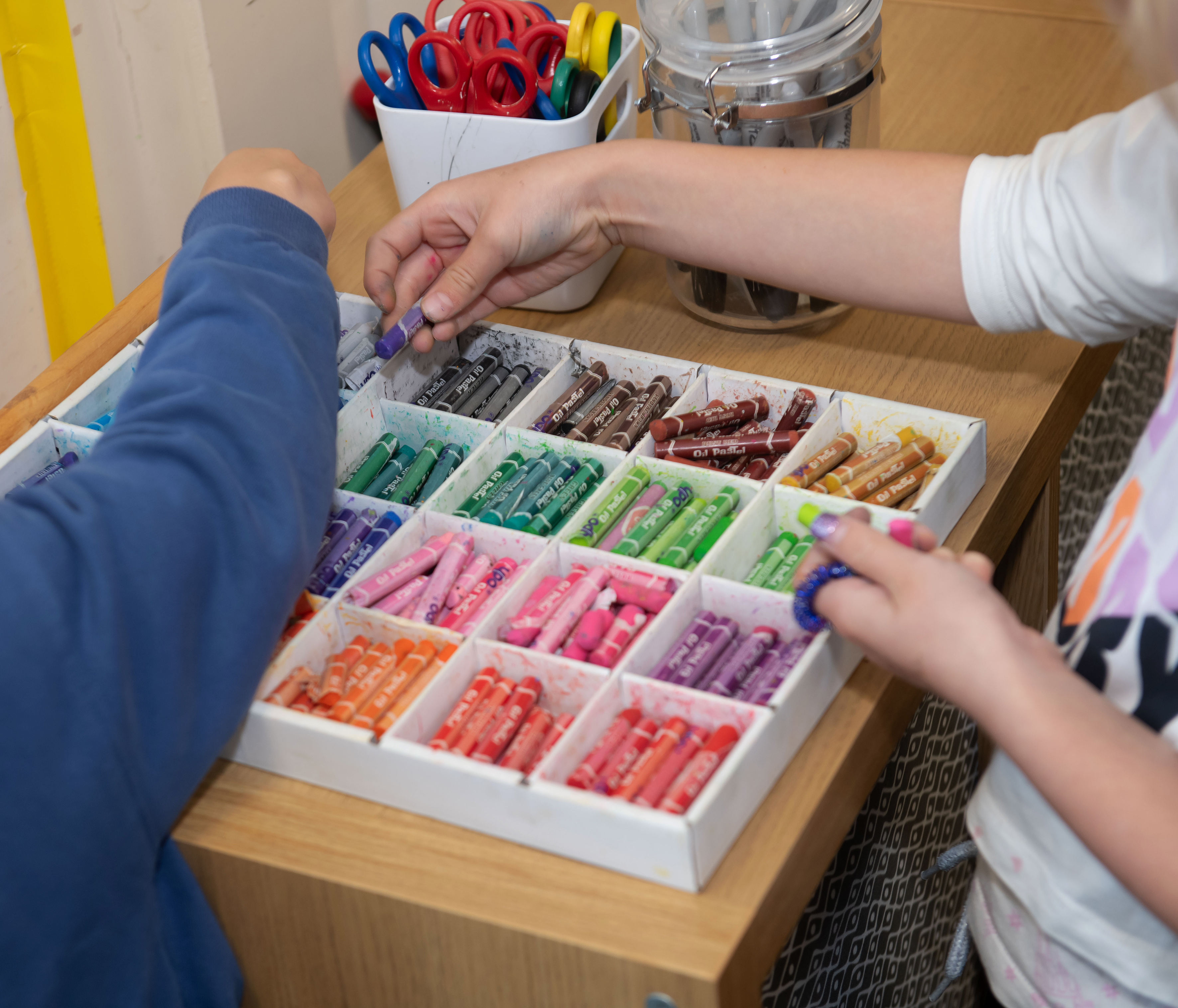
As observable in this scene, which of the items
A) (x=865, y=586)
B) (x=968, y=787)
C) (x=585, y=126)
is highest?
(x=585, y=126)

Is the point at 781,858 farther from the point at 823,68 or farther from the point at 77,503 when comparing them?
the point at 823,68

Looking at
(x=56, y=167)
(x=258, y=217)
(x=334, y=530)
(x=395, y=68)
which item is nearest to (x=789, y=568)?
(x=334, y=530)

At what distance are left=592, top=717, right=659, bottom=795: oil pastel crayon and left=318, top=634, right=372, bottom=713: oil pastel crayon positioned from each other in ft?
0.59

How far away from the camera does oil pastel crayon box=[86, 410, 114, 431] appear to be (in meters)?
0.97

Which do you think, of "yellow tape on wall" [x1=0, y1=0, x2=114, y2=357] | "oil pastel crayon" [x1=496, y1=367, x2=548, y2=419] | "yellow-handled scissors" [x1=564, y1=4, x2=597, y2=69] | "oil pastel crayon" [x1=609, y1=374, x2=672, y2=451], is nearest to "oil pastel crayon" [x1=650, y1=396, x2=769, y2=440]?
"oil pastel crayon" [x1=609, y1=374, x2=672, y2=451]

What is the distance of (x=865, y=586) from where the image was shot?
0.68m

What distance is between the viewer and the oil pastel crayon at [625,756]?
0.71 m

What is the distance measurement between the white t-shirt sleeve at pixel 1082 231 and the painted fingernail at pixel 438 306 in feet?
1.28

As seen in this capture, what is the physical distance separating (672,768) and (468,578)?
21 cm

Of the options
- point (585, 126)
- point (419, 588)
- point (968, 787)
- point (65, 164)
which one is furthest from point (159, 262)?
point (968, 787)

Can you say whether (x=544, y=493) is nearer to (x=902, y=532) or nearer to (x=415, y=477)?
(x=415, y=477)

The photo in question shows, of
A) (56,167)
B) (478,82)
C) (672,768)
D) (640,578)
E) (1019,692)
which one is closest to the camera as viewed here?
(1019,692)

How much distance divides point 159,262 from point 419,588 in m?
0.96

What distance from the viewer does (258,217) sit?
87 centimetres
